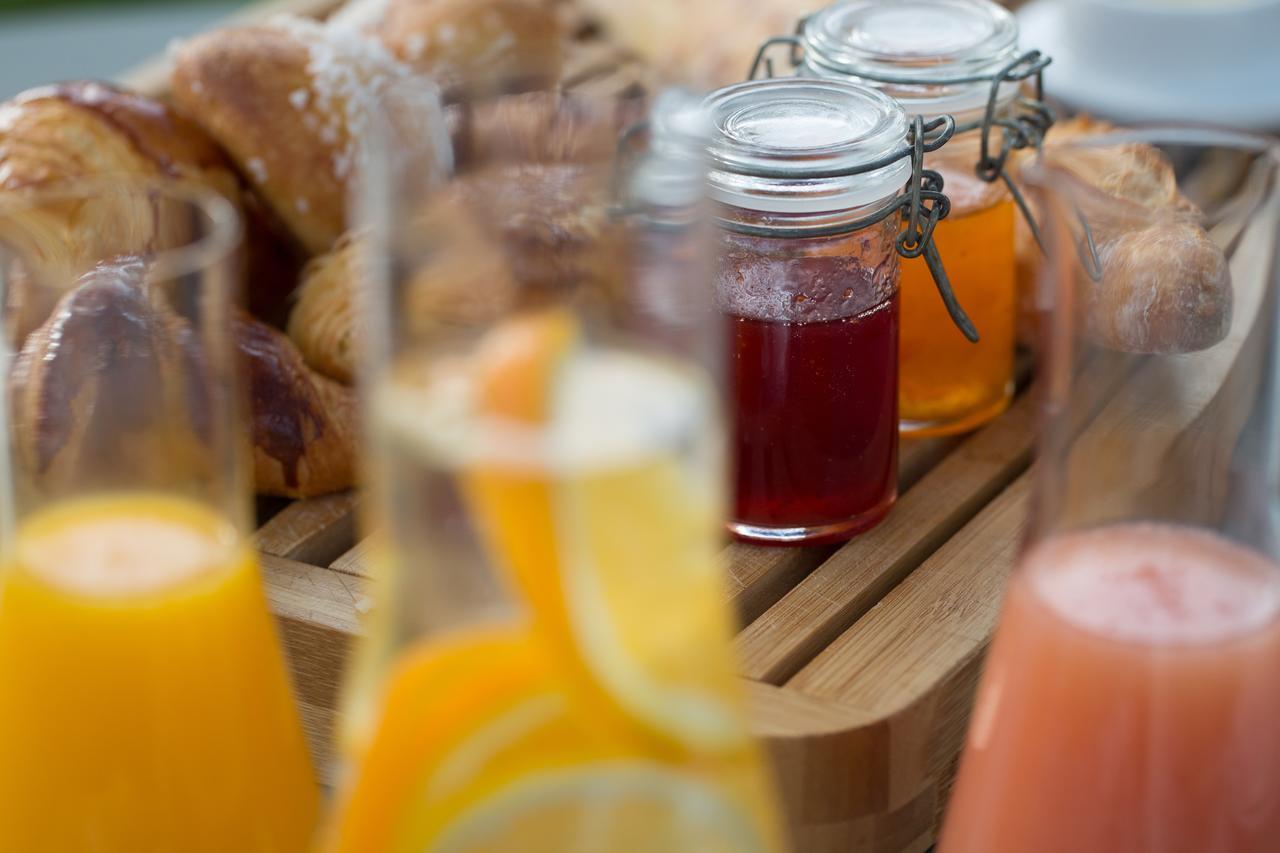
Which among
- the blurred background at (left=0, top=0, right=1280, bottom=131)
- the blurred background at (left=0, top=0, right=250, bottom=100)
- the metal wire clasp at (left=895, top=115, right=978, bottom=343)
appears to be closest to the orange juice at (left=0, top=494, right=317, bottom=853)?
the metal wire clasp at (left=895, top=115, right=978, bottom=343)

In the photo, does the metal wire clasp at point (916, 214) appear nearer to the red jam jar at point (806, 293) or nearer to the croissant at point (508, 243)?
the red jam jar at point (806, 293)

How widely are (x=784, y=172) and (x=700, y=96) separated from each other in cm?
9

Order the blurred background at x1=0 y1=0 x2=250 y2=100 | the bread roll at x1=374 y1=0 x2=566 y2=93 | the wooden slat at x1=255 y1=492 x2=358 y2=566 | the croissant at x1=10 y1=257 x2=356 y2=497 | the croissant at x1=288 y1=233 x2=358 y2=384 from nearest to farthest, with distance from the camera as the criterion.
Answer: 1. the croissant at x1=10 y1=257 x2=356 y2=497
2. the wooden slat at x1=255 y1=492 x2=358 y2=566
3. the croissant at x1=288 y1=233 x2=358 y2=384
4. the bread roll at x1=374 y1=0 x2=566 y2=93
5. the blurred background at x1=0 y1=0 x2=250 y2=100

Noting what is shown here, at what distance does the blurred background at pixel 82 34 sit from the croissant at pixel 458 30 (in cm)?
182

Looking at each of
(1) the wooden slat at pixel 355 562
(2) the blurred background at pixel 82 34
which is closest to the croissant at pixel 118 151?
(1) the wooden slat at pixel 355 562

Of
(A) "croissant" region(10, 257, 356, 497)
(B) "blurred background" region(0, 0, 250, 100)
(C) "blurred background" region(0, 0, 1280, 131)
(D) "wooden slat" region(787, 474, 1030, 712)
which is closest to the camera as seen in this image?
(A) "croissant" region(10, 257, 356, 497)

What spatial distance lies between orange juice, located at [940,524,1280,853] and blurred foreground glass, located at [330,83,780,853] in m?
0.09

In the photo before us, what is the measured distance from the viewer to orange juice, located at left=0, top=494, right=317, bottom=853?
1.43ft

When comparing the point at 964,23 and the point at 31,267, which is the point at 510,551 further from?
the point at 964,23

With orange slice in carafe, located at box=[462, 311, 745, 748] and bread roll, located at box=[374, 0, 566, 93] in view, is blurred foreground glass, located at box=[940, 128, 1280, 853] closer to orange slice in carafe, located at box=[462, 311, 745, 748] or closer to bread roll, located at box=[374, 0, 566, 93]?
orange slice in carafe, located at box=[462, 311, 745, 748]

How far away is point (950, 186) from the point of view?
817 mm

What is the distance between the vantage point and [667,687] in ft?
1.19

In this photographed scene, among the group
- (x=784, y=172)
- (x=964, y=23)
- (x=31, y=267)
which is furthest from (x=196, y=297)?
(x=964, y=23)

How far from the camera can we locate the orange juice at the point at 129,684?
1.43ft
